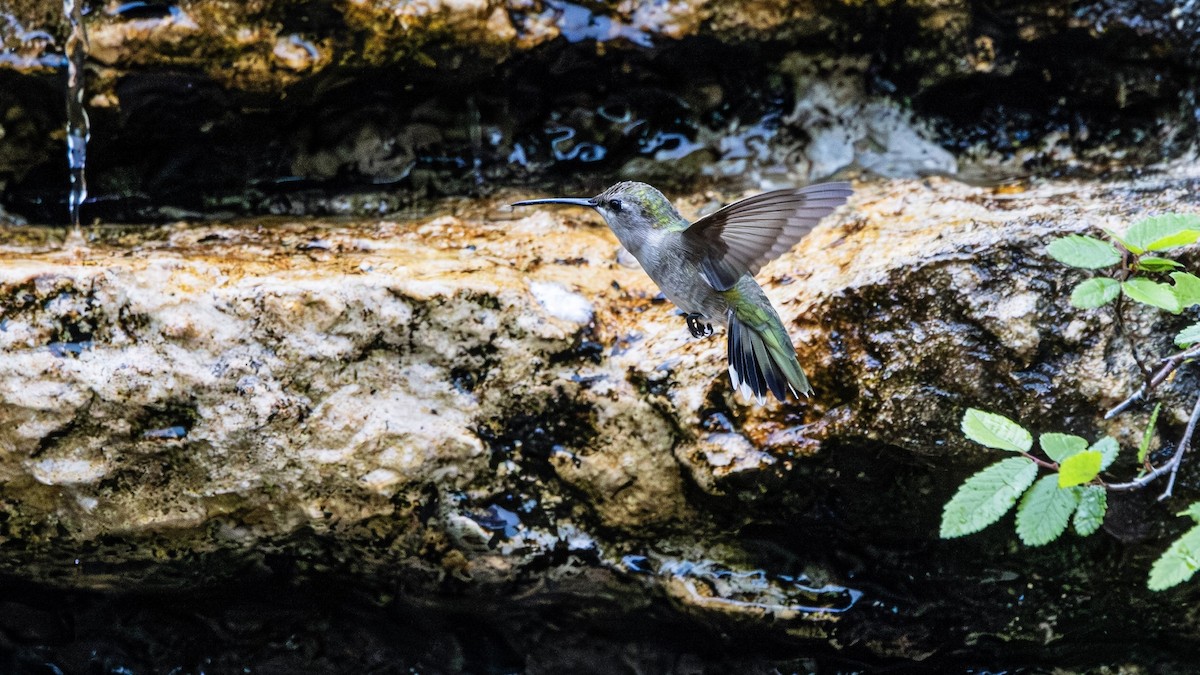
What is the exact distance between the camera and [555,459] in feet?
10.2

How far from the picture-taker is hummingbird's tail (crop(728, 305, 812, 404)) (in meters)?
2.78

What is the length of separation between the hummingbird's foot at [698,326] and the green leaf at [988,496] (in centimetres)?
105

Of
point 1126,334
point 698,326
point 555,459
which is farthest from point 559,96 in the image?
point 1126,334

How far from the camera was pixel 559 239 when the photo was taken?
3.84m

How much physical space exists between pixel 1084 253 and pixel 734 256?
884 mm

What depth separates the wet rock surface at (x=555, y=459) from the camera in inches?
115

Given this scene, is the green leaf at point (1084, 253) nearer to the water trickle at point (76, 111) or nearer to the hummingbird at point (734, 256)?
Result: the hummingbird at point (734, 256)

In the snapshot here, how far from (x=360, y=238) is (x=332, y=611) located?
1.44 meters

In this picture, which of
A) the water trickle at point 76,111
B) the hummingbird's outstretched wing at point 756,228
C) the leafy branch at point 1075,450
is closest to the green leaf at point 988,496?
the leafy branch at point 1075,450

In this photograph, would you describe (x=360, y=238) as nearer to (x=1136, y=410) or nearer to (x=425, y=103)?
(x=425, y=103)

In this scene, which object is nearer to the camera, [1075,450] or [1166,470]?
[1075,450]

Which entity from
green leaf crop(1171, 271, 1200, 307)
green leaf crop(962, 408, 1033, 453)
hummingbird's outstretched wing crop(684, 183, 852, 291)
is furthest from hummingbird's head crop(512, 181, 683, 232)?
green leaf crop(1171, 271, 1200, 307)

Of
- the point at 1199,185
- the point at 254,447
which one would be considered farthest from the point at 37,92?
the point at 1199,185

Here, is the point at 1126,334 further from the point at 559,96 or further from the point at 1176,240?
the point at 559,96
